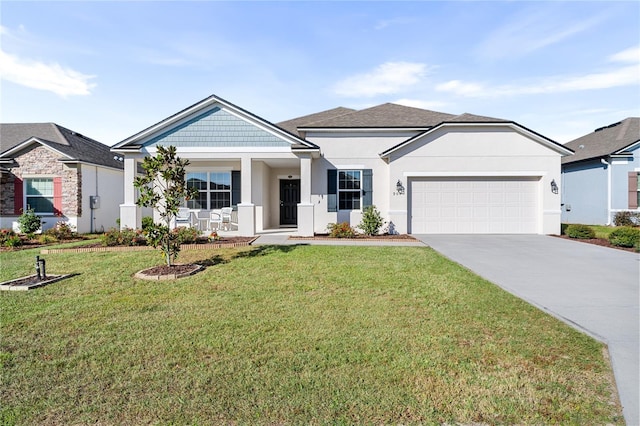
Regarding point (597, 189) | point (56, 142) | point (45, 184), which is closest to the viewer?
point (45, 184)

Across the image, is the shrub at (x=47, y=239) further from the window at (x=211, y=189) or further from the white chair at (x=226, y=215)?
the white chair at (x=226, y=215)

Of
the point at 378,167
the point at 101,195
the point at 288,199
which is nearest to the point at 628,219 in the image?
the point at 378,167

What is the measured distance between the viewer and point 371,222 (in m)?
13.0

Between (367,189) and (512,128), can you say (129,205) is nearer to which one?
(367,189)

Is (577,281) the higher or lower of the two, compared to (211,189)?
lower

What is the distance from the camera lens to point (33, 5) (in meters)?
7.72

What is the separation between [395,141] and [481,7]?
18.8 ft

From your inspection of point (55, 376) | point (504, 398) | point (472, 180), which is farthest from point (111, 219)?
point (504, 398)

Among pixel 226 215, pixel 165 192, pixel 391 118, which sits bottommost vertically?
pixel 226 215

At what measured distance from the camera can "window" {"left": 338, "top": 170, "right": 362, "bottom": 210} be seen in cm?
1440

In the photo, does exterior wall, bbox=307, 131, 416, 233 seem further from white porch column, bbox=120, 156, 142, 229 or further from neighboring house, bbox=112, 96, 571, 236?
white porch column, bbox=120, 156, 142, 229

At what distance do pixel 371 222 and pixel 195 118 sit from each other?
25.9 feet

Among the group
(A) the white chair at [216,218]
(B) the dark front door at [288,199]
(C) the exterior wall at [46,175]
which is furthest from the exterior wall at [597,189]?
(C) the exterior wall at [46,175]

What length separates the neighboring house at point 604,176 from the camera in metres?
17.2
